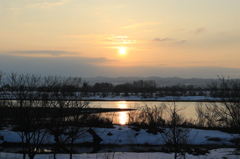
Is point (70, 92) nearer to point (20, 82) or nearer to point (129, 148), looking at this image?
point (20, 82)

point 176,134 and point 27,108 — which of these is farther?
point 176,134

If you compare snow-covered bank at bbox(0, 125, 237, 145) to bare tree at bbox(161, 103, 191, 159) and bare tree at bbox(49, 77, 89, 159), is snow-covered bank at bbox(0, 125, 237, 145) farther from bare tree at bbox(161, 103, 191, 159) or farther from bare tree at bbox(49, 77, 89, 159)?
bare tree at bbox(49, 77, 89, 159)

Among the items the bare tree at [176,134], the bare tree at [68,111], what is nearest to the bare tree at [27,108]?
the bare tree at [68,111]

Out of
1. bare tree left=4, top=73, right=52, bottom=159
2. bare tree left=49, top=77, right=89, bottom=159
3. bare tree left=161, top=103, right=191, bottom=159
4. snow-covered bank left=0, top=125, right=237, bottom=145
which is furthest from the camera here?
snow-covered bank left=0, top=125, right=237, bottom=145

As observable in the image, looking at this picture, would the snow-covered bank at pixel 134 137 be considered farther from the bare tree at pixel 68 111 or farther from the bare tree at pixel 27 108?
the bare tree at pixel 27 108

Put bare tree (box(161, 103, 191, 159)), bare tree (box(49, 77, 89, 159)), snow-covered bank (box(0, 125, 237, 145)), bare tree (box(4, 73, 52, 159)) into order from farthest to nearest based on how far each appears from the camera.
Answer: snow-covered bank (box(0, 125, 237, 145))
bare tree (box(49, 77, 89, 159))
bare tree (box(161, 103, 191, 159))
bare tree (box(4, 73, 52, 159))

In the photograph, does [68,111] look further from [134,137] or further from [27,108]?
[134,137]

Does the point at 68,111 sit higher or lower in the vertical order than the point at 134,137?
higher

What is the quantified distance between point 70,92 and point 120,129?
11616 mm

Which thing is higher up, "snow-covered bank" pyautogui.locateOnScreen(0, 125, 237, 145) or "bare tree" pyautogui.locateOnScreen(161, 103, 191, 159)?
"bare tree" pyautogui.locateOnScreen(161, 103, 191, 159)

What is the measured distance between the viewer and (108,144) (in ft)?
75.2

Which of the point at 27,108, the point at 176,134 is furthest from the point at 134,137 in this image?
the point at 27,108

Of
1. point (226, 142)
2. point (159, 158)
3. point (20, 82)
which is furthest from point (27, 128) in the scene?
point (226, 142)

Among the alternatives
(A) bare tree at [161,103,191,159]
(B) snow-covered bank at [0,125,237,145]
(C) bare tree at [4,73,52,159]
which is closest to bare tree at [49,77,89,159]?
(C) bare tree at [4,73,52,159]
